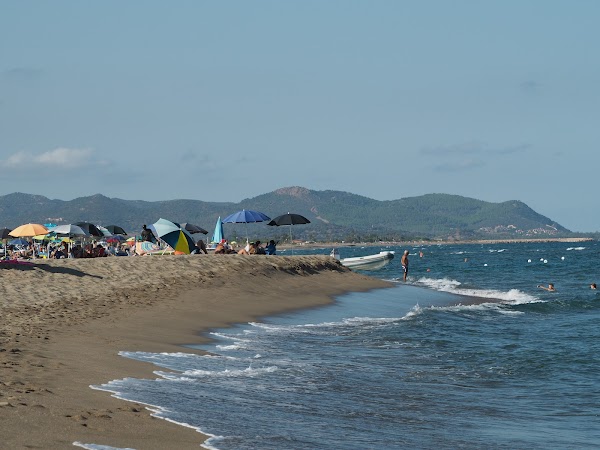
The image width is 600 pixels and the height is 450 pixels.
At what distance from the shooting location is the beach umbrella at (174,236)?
32469 millimetres

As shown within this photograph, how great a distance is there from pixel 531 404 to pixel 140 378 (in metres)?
5.23

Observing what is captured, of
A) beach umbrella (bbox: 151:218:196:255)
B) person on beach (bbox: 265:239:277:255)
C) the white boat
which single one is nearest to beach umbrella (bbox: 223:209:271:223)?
person on beach (bbox: 265:239:277:255)

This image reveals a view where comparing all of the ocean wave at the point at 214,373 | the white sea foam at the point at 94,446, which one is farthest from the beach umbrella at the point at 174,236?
the white sea foam at the point at 94,446

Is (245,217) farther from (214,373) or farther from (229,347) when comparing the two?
(214,373)

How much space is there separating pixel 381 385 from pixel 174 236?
20.9m

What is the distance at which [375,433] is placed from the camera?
31.0 ft

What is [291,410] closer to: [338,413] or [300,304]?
[338,413]

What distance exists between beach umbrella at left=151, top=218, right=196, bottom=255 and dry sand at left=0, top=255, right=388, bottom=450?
1932 millimetres

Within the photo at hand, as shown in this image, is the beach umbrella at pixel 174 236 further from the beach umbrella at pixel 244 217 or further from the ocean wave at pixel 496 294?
the ocean wave at pixel 496 294

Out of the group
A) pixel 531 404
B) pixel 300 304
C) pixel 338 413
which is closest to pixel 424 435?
pixel 338 413

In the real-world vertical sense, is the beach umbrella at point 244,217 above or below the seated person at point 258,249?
above

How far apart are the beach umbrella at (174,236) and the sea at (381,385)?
977 cm

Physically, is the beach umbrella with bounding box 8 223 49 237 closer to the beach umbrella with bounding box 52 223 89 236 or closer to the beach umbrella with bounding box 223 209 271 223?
the beach umbrella with bounding box 52 223 89 236

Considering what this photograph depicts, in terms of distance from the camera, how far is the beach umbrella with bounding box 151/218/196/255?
32469 mm
